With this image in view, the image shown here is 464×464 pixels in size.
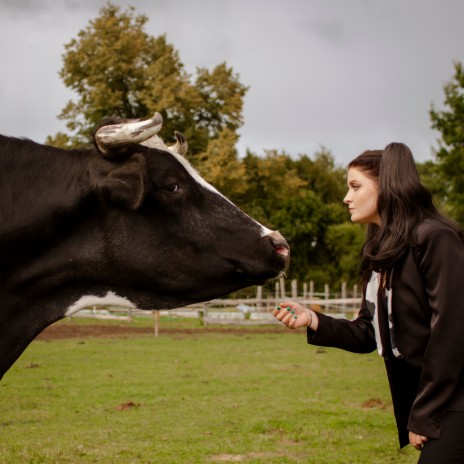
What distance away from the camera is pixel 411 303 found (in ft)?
11.5

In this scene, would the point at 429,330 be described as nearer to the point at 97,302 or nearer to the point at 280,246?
the point at 280,246

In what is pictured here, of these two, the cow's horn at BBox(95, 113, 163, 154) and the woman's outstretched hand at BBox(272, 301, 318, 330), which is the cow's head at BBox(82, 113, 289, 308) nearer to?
the cow's horn at BBox(95, 113, 163, 154)

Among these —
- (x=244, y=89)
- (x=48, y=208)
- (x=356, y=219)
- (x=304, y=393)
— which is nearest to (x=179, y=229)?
(x=48, y=208)

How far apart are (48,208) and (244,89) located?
1352 inches

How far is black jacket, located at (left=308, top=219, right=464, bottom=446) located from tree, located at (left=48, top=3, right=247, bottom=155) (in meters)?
28.8

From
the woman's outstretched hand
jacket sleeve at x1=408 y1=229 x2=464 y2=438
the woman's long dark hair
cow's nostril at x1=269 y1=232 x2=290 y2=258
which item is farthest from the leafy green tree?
jacket sleeve at x1=408 y1=229 x2=464 y2=438

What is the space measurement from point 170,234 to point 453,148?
3363 centimetres

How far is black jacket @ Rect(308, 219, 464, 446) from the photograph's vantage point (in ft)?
10.8

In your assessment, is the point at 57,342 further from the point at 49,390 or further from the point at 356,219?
the point at 356,219

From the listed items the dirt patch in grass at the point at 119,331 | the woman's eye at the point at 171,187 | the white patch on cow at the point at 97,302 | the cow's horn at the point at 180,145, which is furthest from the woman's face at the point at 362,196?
the dirt patch in grass at the point at 119,331

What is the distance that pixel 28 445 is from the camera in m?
8.30

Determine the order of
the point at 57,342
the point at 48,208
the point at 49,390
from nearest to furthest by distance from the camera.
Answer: the point at 48,208 → the point at 49,390 → the point at 57,342

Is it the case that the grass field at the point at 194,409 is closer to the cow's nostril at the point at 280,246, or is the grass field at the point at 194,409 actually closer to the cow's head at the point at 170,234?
the cow's head at the point at 170,234

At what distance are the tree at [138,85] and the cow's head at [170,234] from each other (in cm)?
2866
